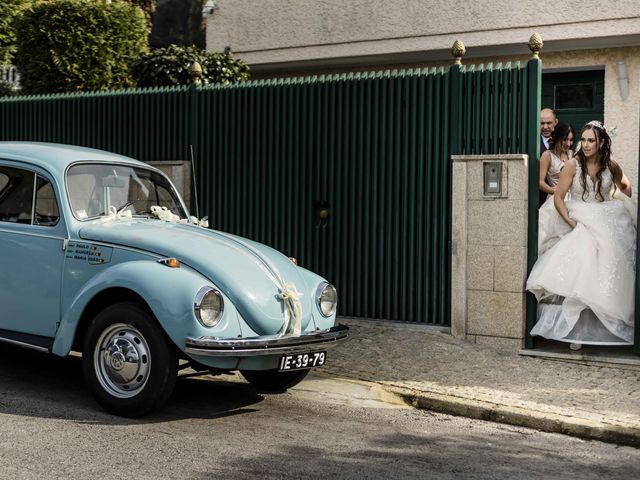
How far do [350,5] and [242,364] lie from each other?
10.0 metres

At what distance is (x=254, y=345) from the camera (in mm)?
5793

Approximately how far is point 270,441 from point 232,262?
1.32 m

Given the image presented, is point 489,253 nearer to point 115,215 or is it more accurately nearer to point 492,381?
point 492,381

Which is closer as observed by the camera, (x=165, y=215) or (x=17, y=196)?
(x=17, y=196)

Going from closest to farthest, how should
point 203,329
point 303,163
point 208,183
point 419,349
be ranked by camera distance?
point 203,329
point 419,349
point 303,163
point 208,183

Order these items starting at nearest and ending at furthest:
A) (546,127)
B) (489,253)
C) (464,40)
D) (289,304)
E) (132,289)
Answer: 1. (132,289)
2. (289,304)
3. (489,253)
4. (546,127)
5. (464,40)

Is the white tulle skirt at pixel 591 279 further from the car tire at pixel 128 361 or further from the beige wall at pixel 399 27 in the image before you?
the beige wall at pixel 399 27

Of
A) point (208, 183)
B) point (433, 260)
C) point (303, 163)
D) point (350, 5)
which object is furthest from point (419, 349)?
point (350, 5)

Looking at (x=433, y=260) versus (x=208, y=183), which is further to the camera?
(x=208, y=183)

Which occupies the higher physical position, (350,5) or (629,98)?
(350,5)

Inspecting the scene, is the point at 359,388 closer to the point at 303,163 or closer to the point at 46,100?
the point at 303,163

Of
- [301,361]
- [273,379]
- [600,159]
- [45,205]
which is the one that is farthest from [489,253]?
[45,205]

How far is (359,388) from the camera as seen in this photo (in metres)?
7.18

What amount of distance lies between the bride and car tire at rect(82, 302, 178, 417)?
388 cm
